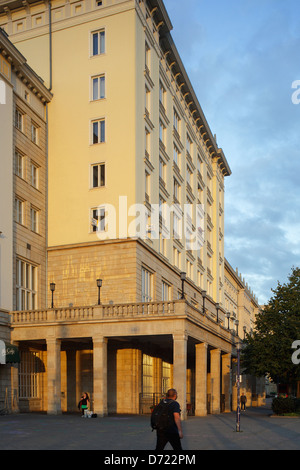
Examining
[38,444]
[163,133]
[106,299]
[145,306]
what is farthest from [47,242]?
[38,444]

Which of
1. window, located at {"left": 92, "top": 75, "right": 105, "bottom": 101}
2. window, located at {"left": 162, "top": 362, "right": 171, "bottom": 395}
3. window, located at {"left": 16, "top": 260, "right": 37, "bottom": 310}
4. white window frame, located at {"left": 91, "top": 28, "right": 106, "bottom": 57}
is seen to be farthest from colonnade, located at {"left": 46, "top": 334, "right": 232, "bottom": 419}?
white window frame, located at {"left": 91, "top": 28, "right": 106, "bottom": 57}

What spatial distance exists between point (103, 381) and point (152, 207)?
47.5 feet

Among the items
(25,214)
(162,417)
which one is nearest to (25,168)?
(25,214)

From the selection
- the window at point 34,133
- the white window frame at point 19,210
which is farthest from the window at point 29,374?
the window at point 34,133

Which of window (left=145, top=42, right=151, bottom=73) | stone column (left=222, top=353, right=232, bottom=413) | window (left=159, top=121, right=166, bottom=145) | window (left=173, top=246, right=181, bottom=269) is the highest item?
window (left=145, top=42, right=151, bottom=73)

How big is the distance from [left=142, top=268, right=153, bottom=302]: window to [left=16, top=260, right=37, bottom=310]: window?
7.29m

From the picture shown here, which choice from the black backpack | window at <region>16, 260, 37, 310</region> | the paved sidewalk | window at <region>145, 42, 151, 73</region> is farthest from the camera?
window at <region>145, 42, 151, 73</region>

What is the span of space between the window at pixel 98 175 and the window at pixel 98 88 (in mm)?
4939

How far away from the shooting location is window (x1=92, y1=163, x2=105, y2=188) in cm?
3944

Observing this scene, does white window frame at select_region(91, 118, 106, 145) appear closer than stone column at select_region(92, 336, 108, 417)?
No

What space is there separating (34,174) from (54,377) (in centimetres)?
1483

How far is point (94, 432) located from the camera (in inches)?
849

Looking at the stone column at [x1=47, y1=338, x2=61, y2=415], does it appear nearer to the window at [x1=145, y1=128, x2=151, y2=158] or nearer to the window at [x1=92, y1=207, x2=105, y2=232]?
the window at [x1=92, y1=207, x2=105, y2=232]

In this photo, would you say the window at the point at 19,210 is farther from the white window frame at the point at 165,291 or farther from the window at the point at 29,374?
the white window frame at the point at 165,291
